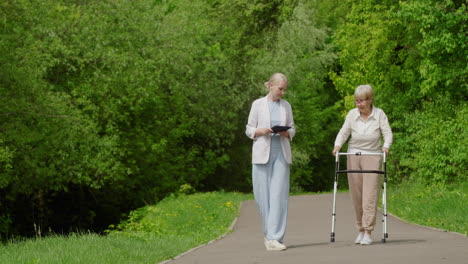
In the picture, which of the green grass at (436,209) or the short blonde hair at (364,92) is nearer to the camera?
the short blonde hair at (364,92)

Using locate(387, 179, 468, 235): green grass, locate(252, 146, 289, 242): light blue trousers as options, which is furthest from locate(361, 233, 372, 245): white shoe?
locate(387, 179, 468, 235): green grass

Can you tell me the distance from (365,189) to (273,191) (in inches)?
49.0

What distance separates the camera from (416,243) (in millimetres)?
12766

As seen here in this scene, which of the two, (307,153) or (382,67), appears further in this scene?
(307,153)

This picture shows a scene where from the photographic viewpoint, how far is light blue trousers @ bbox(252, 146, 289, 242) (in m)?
12.5

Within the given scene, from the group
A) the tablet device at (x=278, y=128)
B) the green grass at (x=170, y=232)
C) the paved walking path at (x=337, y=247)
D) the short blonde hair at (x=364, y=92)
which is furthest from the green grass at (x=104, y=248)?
the short blonde hair at (x=364, y=92)

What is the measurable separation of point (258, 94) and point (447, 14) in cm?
2158

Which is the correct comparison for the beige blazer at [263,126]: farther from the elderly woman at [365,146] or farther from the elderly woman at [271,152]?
the elderly woman at [365,146]

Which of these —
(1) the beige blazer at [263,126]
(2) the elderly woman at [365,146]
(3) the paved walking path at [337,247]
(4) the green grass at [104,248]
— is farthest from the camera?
(2) the elderly woman at [365,146]

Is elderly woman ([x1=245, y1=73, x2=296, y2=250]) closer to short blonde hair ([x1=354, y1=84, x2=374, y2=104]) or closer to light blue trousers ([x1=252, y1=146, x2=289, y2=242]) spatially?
light blue trousers ([x1=252, y1=146, x2=289, y2=242])

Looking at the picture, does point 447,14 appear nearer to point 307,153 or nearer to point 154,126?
point 154,126


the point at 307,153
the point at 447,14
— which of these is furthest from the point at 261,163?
the point at 307,153

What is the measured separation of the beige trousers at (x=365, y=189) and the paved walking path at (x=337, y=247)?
1.11 ft

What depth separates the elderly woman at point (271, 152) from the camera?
1252 centimetres
